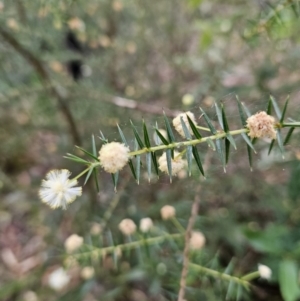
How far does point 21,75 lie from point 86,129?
0.23m

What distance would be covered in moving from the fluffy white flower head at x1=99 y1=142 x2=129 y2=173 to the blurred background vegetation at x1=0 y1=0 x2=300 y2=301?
0.32m

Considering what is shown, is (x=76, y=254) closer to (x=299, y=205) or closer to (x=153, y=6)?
(x=299, y=205)

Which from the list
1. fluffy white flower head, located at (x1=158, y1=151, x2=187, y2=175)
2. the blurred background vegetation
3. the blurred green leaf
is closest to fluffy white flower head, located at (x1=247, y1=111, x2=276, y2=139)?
fluffy white flower head, located at (x1=158, y1=151, x2=187, y2=175)

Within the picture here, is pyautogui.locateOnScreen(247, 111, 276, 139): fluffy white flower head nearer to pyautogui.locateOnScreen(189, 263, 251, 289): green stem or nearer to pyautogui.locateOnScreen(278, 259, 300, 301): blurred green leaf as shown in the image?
pyautogui.locateOnScreen(189, 263, 251, 289): green stem

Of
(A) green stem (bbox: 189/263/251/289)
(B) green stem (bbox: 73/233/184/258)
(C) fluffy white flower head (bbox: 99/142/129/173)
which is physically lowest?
(A) green stem (bbox: 189/263/251/289)

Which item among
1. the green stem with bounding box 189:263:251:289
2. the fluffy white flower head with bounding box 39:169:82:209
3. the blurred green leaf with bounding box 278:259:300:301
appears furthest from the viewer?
the blurred green leaf with bounding box 278:259:300:301

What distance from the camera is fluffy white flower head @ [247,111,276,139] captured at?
392mm

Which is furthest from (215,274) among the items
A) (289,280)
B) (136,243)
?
(289,280)

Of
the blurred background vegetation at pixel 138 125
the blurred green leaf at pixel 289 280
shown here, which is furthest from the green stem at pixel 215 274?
the blurred green leaf at pixel 289 280

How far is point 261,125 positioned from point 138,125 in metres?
0.44

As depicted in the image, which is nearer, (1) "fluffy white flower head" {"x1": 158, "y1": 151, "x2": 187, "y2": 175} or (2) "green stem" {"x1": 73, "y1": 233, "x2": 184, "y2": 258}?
(1) "fluffy white flower head" {"x1": 158, "y1": 151, "x2": 187, "y2": 175}

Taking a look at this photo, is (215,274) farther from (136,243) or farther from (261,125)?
(261,125)

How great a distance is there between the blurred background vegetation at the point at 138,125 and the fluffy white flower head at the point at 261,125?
0.24 metres

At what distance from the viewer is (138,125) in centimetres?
81
